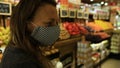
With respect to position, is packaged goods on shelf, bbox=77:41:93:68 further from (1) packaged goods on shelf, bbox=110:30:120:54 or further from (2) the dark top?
(1) packaged goods on shelf, bbox=110:30:120:54

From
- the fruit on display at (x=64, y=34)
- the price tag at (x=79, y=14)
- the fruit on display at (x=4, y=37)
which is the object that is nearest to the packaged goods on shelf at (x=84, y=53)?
the fruit on display at (x=64, y=34)

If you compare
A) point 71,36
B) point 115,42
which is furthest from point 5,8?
point 115,42

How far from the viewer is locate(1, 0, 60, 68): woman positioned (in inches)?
28.5

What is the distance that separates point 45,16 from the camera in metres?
0.89

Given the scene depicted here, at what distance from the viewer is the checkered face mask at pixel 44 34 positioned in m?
0.89

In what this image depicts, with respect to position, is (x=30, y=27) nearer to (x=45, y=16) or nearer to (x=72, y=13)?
(x=45, y=16)

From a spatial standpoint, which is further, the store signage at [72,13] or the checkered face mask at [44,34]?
the store signage at [72,13]

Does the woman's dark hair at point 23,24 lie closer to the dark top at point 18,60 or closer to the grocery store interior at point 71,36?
the dark top at point 18,60

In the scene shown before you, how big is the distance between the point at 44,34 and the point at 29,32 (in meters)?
0.13

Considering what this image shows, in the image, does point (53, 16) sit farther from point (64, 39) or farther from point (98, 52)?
point (98, 52)

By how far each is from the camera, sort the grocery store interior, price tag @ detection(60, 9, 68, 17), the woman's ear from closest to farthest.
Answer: the woman's ear, the grocery store interior, price tag @ detection(60, 9, 68, 17)

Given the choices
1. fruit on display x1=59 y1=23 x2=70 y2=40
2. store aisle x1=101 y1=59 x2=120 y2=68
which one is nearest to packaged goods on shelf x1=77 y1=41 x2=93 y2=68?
fruit on display x1=59 y1=23 x2=70 y2=40

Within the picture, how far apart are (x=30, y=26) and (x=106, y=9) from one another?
6399 mm

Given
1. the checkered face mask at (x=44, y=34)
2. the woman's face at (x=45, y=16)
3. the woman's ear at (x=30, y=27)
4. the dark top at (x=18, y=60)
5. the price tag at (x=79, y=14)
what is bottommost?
the dark top at (x=18, y=60)
